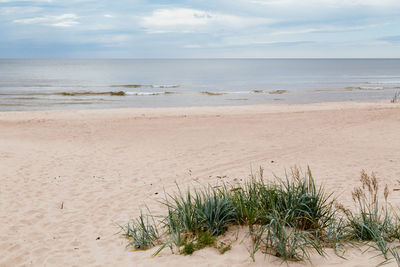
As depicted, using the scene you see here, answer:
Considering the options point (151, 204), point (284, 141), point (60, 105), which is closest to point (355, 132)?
point (284, 141)

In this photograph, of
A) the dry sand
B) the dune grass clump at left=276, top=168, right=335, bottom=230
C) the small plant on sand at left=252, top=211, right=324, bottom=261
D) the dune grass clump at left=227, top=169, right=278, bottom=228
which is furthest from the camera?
the dry sand

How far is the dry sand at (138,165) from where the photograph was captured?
187 inches

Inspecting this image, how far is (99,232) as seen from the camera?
540 centimetres

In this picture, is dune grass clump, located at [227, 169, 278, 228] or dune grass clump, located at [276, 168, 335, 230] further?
dune grass clump, located at [227, 169, 278, 228]

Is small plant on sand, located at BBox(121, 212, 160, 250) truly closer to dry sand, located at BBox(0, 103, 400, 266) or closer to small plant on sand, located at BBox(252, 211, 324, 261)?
dry sand, located at BBox(0, 103, 400, 266)

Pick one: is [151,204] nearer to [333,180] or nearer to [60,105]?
[333,180]

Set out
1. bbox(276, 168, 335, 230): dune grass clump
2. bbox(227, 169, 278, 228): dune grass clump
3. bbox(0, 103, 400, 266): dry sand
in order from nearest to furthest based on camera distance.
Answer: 1. bbox(276, 168, 335, 230): dune grass clump
2. bbox(227, 169, 278, 228): dune grass clump
3. bbox(0, 103, 400, 266): dry sand

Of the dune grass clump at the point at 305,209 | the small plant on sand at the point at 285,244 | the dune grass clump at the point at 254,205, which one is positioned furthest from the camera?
the dune grass clump at the point at 254,205

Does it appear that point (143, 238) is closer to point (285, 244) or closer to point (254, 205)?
point (254, 205)

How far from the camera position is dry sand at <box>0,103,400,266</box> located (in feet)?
15.6

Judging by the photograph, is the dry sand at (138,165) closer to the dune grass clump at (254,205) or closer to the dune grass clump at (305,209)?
the dune grass clump at (254,205)

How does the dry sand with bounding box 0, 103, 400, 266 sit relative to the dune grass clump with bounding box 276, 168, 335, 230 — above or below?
below

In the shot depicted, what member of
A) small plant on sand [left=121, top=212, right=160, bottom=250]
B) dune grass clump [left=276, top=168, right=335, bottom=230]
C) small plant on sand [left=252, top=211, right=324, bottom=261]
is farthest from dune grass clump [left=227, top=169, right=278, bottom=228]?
small plant on sand [left=121, top=212, right=160, bottom=250]

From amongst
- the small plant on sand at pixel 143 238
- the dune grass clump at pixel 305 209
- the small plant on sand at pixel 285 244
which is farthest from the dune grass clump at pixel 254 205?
the small plant on sand at pixel 143 238
